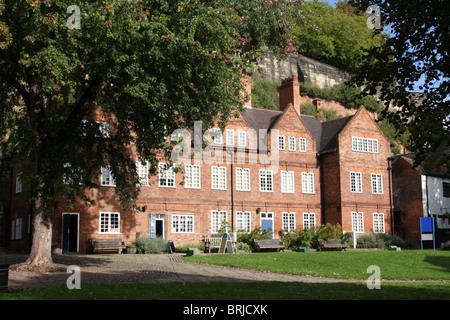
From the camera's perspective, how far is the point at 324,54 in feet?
229

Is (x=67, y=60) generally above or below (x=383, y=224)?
above

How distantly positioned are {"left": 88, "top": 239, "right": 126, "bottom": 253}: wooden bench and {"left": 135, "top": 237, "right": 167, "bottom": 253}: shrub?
1.04 m

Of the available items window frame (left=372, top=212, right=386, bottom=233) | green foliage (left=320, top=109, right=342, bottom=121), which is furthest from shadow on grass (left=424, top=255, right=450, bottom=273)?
green foliage (left=320, top=109, right=342, bottom=121)

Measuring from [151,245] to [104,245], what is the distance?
9.19 feet

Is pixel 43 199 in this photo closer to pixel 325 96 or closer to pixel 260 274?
pixel 260 274

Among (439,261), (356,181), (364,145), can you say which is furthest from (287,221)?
(439,261)

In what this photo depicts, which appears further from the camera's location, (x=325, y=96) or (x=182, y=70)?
(x=325, y=96)

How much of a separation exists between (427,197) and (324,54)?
34151mm

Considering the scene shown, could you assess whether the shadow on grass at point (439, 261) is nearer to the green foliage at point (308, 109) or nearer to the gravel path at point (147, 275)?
the gravel path at point (147, 275)

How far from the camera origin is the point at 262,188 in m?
Result: 37.7

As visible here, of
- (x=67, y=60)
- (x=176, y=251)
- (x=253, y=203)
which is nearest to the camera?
(x=67, y=60)

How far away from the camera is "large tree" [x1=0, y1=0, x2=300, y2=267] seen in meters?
15.9

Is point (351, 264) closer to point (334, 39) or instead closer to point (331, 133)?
point (331, 133)
